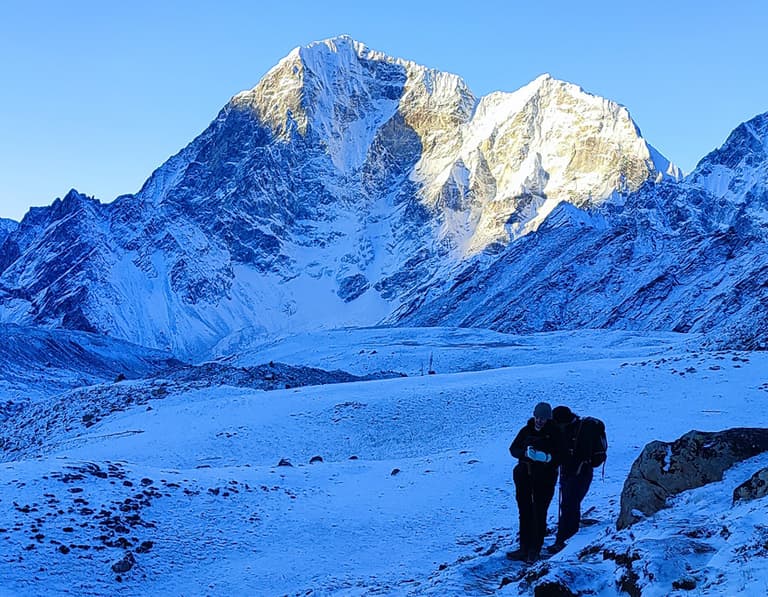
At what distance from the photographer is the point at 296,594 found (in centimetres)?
1209

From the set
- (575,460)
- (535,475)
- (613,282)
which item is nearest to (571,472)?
(575,460)

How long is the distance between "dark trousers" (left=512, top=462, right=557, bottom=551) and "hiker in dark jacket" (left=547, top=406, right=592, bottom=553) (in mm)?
370

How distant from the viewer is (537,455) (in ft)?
34.5

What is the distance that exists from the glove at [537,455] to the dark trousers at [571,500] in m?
0.77

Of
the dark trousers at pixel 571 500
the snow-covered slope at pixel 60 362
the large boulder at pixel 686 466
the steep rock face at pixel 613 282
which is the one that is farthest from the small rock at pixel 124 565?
the steep rock face at pixel 613 282

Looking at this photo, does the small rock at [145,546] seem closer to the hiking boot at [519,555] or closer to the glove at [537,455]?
the hiking boot at [519,555]

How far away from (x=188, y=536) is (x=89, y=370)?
123601 mm

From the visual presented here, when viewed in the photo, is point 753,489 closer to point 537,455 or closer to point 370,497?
point 537,455

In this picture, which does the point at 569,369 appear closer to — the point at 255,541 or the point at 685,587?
the point at 255,541

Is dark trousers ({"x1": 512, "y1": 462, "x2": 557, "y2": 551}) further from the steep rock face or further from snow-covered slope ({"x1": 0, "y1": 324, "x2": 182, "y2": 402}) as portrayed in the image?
snow-covered slope ({"x1": 0, "y1": 324, "x2": 182, "y2": 402})

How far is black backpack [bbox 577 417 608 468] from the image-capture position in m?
11.0

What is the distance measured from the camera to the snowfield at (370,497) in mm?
8766

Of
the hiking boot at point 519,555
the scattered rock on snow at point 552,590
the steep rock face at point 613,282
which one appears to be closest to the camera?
the scattered rock on snow at point 552,590

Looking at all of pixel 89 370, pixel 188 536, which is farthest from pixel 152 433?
pixel 89 370
